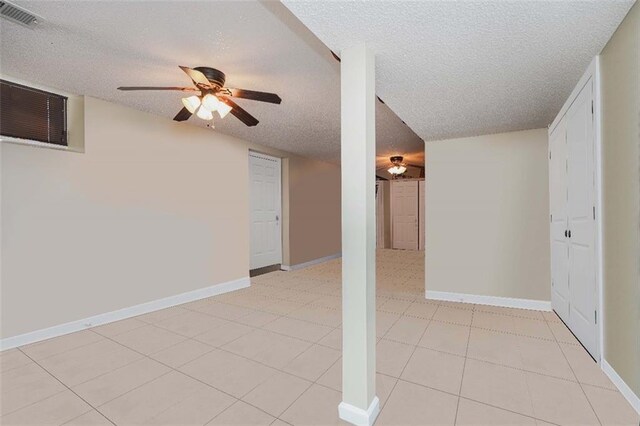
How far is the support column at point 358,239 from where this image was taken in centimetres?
162

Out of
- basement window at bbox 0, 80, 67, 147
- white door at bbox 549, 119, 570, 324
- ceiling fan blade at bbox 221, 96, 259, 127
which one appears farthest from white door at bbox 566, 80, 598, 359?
basement window at bbox 0, 80, 67, 147

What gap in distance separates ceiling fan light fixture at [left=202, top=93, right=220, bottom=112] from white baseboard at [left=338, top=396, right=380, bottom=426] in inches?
95.9

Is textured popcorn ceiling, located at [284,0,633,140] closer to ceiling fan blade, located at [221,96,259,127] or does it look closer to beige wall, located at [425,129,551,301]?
beige wall, located at [425,129,551,301]

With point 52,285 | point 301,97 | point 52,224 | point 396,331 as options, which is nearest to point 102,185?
point 52,224

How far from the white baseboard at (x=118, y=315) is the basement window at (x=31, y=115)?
5.81 feet

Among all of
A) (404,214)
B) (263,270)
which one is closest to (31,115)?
(263,270)

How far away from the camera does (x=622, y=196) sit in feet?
5.86

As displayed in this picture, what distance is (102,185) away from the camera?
3217mm

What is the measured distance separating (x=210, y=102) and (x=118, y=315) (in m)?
2.52

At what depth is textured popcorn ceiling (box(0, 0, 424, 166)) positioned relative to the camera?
5.87 feet

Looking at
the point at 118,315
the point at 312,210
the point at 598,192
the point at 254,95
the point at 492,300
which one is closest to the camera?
the point at 598,192

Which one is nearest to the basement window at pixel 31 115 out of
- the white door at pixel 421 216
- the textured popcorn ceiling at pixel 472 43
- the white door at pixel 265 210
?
the white door at pixel 265 210

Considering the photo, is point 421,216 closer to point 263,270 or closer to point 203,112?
point 263,270

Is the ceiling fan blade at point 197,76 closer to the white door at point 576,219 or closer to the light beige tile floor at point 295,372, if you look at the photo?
the light beige tile floor at point 295,372
